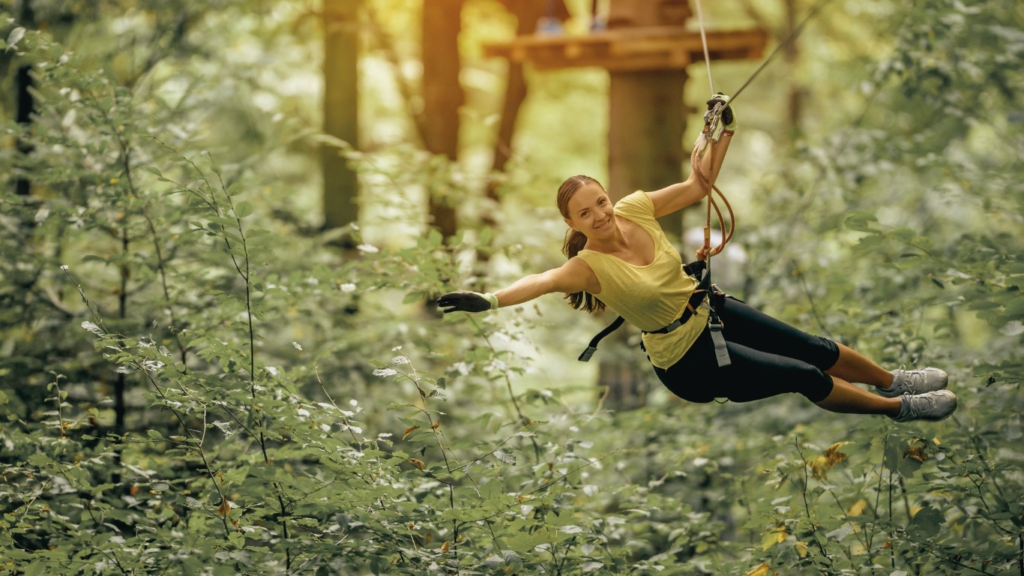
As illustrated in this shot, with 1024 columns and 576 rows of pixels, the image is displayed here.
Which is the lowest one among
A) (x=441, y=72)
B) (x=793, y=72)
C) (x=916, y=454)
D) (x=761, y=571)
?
(x=761, y=571)

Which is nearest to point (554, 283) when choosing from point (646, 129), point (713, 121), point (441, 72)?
point (713, 121)

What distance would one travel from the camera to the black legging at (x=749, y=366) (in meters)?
3.13

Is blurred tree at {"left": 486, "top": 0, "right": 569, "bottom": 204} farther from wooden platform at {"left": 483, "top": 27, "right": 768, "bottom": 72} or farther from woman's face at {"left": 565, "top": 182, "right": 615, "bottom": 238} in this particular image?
woman's face at {"left": 565, "top": 182, "right": 615, "bottom": 238}

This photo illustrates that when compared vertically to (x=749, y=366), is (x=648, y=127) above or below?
above

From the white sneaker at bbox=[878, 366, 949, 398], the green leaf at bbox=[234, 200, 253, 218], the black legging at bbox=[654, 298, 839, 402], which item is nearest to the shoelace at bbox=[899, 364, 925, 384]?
the white sneaker at bbox=[878, 366, 949, 398]

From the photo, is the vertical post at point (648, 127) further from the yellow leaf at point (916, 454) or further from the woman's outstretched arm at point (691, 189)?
the yellow leaf at point (916, 454)

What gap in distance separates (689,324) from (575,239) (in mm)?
621

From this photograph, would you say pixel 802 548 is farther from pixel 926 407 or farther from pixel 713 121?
pixel 713 121

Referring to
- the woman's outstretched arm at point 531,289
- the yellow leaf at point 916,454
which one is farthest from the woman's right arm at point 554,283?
the yellow leaf at point 916,454

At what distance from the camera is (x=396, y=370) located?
300 cm

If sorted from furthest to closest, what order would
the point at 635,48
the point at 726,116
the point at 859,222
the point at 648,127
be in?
the point at 648,127
the point at 635,48
the point at 859,222
the point at 726,116

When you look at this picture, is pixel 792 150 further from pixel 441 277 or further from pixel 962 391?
pixel 441 277

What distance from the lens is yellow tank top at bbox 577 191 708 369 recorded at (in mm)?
3059

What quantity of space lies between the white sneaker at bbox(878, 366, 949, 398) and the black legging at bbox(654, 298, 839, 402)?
0.33 metres
